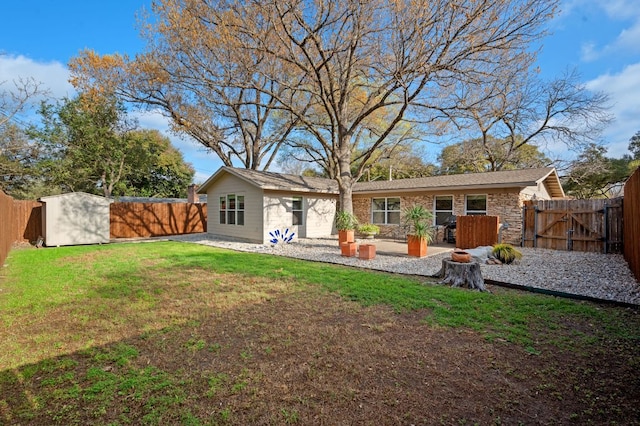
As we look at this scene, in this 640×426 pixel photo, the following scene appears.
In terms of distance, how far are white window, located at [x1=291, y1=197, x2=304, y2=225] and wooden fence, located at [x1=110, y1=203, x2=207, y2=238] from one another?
315 inches

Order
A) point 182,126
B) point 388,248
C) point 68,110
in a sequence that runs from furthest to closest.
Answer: point 68,110 → point 182,126 → point 388,248

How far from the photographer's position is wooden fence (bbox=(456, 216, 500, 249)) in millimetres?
10345

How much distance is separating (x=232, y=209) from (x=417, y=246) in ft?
29.3

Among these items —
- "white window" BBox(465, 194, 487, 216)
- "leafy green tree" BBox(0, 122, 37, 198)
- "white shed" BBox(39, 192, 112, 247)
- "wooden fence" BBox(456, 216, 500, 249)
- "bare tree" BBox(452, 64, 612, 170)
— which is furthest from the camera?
"bare tree" BBox(452, 64, 612, 170)

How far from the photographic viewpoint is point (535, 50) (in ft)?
32.2

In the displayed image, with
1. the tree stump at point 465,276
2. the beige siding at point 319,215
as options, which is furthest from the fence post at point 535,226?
the beige siding at point 319,215

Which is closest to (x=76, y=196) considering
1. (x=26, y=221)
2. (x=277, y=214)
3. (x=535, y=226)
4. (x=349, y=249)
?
(x=26, y=221)

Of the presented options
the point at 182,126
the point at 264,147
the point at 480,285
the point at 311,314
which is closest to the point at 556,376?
the point at 311,314

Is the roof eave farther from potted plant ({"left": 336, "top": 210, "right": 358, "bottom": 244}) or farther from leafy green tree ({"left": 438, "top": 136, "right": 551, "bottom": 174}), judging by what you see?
leafy green tree ({"left": 438, "top": 136, "right": 551, "bottom": 174})

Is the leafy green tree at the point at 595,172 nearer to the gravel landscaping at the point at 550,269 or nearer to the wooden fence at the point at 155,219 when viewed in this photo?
the gravel landscaping at the point at 550,269

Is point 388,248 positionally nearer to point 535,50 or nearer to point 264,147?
point 535,50

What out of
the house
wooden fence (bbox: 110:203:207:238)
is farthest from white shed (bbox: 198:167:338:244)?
wooden fence (bbox: 110:203:207:238)

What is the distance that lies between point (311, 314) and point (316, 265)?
381 cm

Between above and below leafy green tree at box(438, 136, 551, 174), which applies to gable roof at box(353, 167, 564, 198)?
below
